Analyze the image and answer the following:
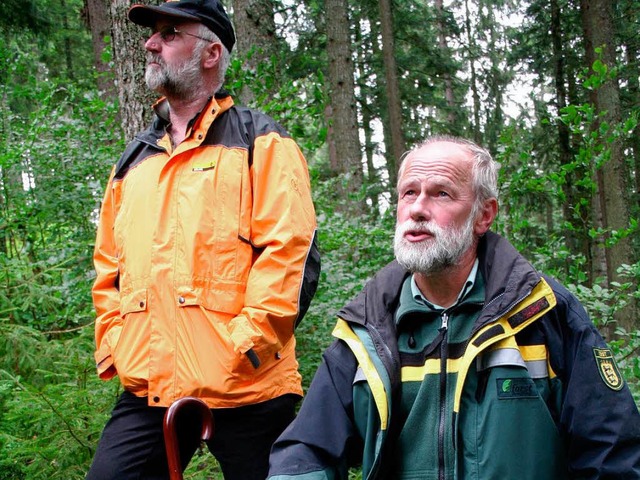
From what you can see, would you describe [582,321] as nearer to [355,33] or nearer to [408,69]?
[408,69]

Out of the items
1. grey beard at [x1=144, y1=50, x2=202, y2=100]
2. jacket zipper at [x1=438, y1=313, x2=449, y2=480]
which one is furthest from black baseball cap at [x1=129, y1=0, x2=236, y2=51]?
jacket zipper at [x1=438, y1=313, x2=449, y2=480]

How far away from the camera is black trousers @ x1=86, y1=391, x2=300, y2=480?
2.80 metres

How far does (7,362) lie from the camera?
4715 millimetres

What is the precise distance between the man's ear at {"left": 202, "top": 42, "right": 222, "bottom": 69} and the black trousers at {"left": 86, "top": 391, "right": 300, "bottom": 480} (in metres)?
1.59

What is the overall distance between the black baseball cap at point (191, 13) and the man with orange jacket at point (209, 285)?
0.03 feet

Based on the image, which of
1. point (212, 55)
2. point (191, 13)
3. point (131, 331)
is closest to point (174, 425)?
point (131, 331)

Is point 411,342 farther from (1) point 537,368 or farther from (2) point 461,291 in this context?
Answer: (1) point 537,368

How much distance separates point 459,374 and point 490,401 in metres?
0.13

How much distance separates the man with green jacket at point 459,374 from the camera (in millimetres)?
2105

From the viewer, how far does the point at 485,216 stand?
2678mm

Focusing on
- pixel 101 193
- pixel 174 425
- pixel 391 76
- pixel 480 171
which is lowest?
pixel 174 425

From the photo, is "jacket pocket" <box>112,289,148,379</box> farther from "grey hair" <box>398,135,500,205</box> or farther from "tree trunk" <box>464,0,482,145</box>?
"tree trunk" <box>464,0,482,145</box>

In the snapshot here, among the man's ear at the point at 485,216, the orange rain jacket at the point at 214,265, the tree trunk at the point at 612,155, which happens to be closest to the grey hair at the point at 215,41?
the orange rain jacket at the point at 214,265

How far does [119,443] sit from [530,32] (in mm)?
16602
